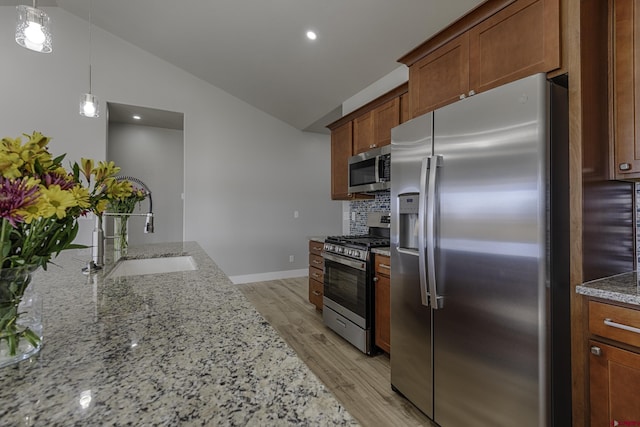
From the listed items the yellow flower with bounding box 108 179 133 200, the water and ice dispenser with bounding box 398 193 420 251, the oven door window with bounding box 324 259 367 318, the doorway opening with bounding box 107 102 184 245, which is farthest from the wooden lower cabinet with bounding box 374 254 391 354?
the doorway opening with bounding box 107 102 184 245

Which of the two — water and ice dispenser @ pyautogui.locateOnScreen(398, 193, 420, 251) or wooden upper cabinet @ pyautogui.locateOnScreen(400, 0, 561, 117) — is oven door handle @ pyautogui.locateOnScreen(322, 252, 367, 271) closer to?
water and ice dispenser @ pyautogui.locateOnScreen(398, 193, 420, 251)

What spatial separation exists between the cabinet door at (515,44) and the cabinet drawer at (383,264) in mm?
1329

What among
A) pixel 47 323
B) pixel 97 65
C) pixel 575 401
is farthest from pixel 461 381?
pixel 97 65

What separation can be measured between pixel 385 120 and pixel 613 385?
2416mm

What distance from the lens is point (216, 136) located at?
483 cm

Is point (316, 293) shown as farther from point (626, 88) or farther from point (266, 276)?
point (626, 88)

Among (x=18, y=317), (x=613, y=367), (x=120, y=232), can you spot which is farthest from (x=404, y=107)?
(x=18, y=317)

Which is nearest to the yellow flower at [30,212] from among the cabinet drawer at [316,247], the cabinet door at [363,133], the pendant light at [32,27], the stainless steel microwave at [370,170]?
the pendant light at [32,27]

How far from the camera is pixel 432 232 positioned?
65.2 inches

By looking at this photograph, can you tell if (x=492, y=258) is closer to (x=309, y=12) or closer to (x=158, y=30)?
(x=309, y=12)

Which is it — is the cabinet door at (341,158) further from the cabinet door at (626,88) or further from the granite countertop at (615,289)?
the granite countertop at (615,289)

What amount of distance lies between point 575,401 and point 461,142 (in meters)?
1.26

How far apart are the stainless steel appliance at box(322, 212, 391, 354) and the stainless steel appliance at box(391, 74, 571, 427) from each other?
0.70 m

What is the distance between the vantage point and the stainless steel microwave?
2.82 meters
